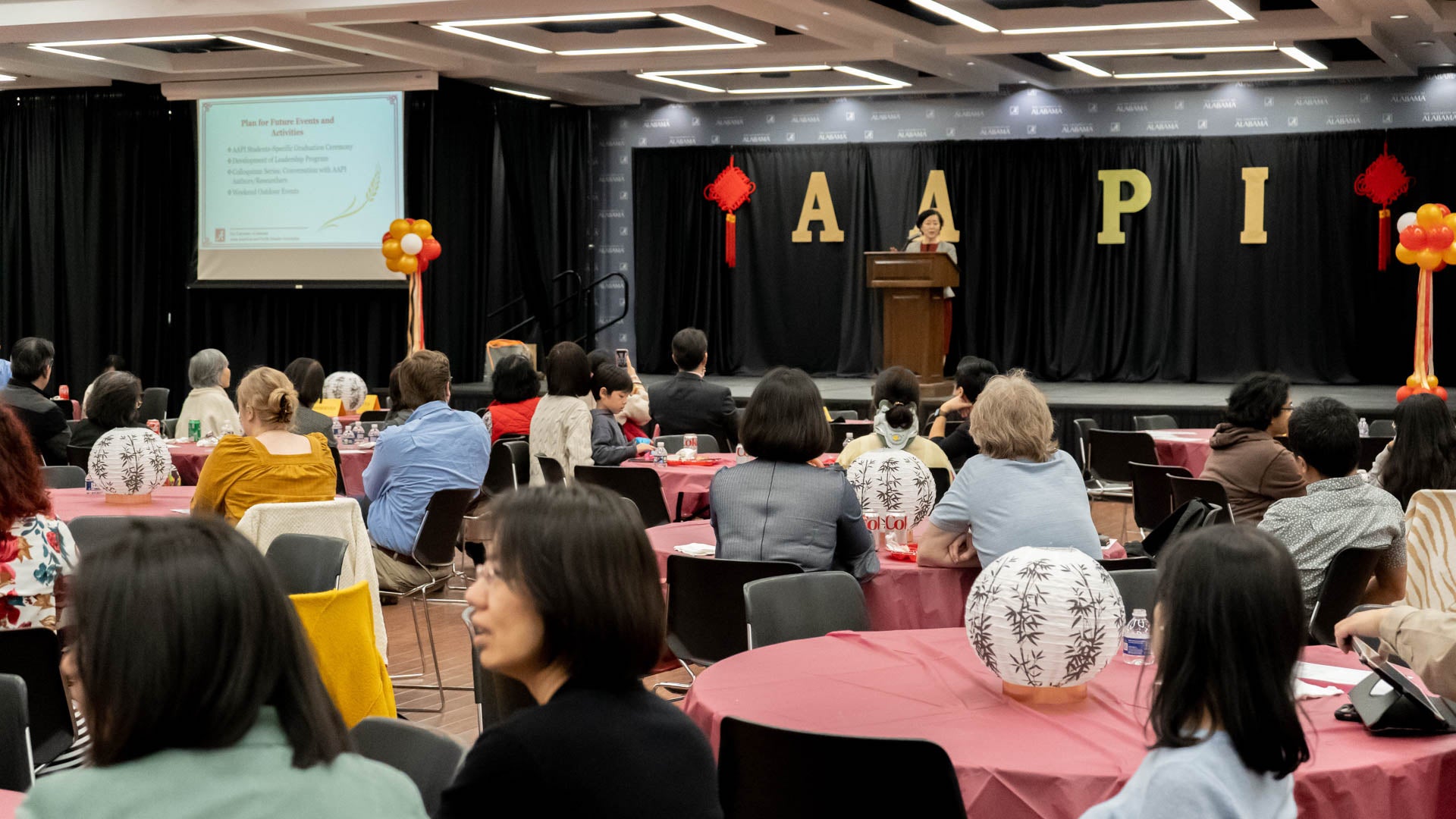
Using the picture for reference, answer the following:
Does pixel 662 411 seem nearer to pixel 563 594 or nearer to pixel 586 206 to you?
pixel 563 594

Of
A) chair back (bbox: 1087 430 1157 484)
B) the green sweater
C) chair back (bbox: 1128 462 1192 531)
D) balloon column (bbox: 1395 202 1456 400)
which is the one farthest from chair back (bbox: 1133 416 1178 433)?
the green sweater

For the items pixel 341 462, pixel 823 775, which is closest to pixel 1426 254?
pixel 341 462

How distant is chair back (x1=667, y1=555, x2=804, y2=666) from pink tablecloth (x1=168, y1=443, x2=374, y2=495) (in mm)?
3427

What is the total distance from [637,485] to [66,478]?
2374 millimetres

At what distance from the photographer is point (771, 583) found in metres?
3.60

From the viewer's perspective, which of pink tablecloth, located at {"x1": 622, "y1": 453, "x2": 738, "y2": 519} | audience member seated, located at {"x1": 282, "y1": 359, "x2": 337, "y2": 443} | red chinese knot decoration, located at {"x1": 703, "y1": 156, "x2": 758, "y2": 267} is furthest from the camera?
red chinese knot decoration, located at {"x1": 703, "y1": 156, "x2": 758, "y2": 267}

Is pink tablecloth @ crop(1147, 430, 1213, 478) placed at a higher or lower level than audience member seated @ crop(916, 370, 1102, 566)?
lower

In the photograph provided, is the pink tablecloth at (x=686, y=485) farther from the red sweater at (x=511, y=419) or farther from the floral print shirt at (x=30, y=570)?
the floral print shirt at (x=30, y=570)

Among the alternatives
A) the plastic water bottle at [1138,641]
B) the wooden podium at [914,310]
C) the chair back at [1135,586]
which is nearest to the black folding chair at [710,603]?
the chair back at [1135,586]

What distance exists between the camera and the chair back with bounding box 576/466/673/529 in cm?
637

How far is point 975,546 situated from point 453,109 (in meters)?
10.9

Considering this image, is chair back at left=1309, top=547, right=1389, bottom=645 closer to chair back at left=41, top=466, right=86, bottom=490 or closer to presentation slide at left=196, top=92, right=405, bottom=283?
chair back at left=41, top=466, right=86, bottom=490

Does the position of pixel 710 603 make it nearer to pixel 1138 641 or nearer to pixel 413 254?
pixel 1138 641

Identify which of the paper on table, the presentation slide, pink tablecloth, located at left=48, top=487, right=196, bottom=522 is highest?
the presentation slide
